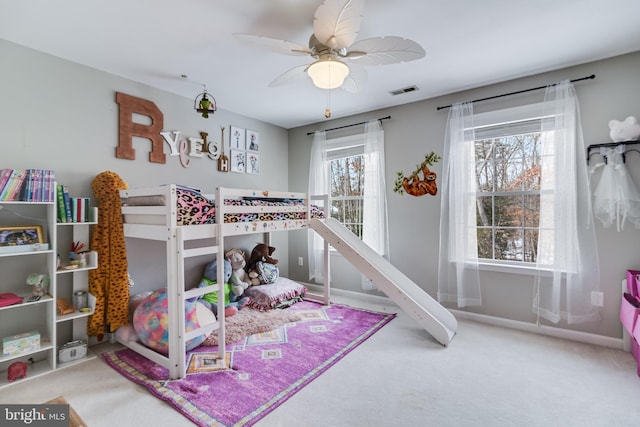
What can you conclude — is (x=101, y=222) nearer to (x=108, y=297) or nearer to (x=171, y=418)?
(x=108, y=297)

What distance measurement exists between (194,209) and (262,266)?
1.69 m

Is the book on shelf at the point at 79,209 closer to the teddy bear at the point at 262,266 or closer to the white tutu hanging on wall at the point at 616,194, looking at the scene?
the teddy bear at the point at 262,266

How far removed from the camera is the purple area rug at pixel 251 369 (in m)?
1.73

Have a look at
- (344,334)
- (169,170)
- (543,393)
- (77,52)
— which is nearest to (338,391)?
(344,334)

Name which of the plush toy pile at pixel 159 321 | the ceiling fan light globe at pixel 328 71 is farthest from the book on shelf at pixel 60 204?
the ceiling fan light globe at pixel 328 71

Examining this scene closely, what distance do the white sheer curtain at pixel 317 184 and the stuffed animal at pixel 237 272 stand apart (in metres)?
0.95

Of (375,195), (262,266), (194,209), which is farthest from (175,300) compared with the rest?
(375,195)

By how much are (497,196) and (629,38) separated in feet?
4.83

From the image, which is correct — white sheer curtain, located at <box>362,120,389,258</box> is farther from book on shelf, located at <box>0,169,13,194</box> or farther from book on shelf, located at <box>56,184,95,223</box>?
book on shelf, located at <box>0,169,13,194</box>

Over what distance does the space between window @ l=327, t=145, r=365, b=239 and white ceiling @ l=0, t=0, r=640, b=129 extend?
1177 millimetres

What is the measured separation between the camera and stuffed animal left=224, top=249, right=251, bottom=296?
3.35 meters

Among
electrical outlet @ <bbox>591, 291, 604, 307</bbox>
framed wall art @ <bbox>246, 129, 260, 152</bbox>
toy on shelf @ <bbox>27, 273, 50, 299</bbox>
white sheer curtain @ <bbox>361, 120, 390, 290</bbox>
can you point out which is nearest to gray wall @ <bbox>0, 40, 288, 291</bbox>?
framed wall art @ <bbox>246, 129, 260, 152</bbox>

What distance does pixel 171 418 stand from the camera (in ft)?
5.41

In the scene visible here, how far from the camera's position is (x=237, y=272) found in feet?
11.4
